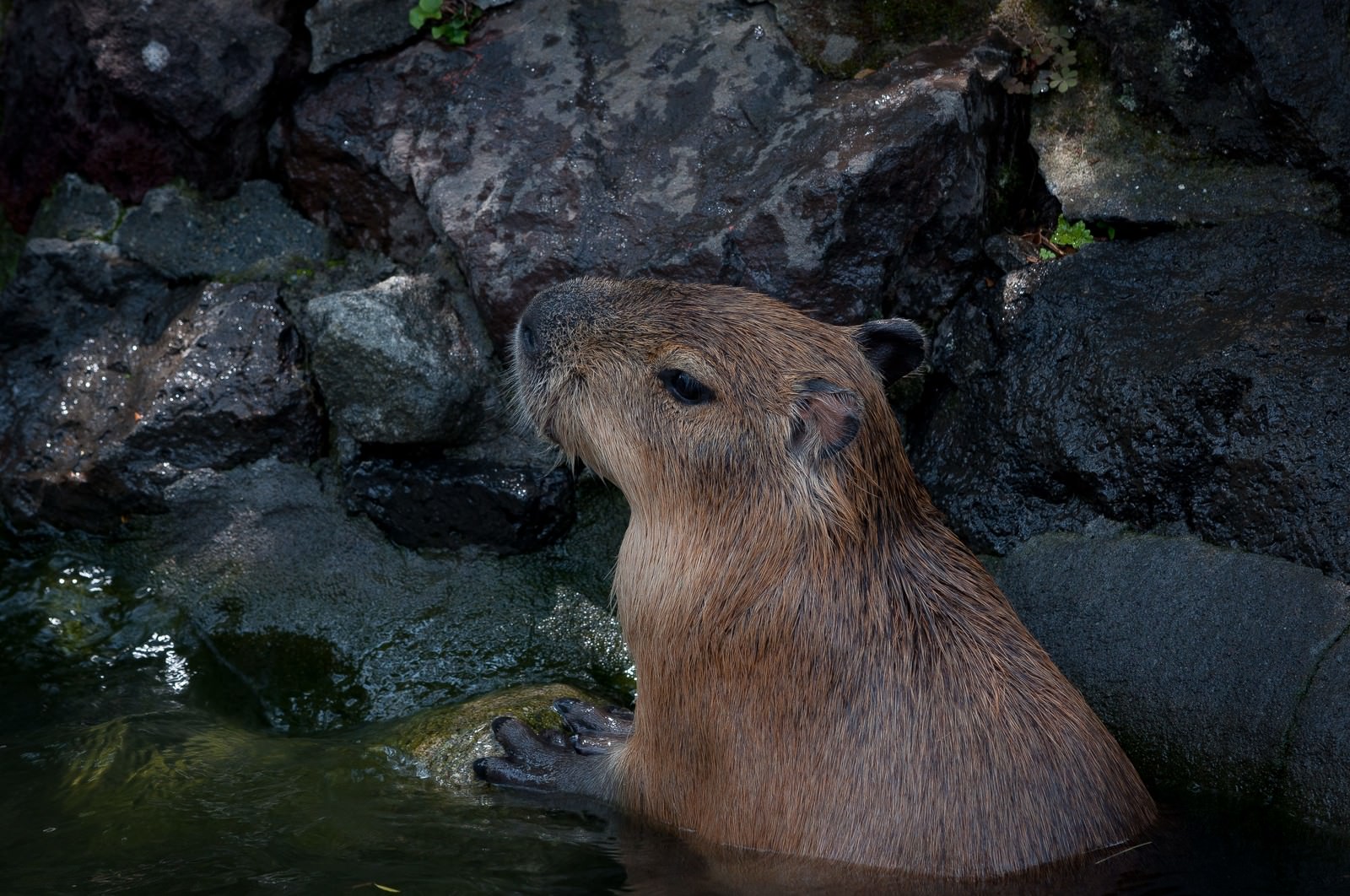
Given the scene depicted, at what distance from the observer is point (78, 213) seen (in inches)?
235

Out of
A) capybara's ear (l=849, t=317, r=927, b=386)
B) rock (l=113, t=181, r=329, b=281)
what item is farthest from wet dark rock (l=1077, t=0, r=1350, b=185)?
rock (l=113, t=181, r=329, b=281)

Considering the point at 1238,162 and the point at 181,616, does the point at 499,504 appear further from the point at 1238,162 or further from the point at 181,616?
the point at 1238,162

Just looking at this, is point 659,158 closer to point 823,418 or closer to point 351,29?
point 351,29

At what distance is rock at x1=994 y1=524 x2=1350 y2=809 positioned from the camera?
417 centimetres

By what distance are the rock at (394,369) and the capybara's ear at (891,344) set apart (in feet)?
6.22

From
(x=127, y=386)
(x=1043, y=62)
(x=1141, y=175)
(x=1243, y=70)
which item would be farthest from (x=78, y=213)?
(x=1243, y=70)

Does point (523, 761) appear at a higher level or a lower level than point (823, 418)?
lower

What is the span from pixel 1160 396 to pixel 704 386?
1.78 meters

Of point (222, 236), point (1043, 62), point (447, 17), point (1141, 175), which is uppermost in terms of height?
point (447, 17)

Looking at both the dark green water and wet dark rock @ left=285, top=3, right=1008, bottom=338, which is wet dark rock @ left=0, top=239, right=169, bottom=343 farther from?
the dark green water

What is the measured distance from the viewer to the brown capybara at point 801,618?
3.74 metres

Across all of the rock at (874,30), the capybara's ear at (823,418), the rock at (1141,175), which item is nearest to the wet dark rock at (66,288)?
the rock at (874,30)

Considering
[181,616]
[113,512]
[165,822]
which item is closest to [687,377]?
[165,822]

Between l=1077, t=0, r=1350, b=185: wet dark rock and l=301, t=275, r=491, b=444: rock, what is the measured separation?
301 centimetres
